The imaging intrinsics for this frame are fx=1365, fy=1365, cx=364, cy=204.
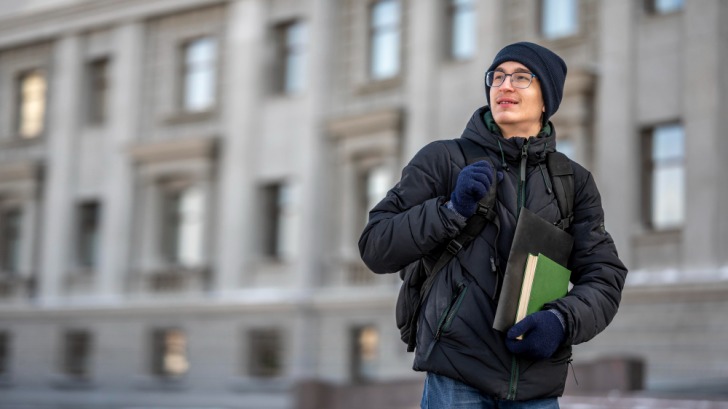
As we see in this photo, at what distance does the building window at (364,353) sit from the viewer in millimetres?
27859

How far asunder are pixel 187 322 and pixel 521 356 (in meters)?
28.5

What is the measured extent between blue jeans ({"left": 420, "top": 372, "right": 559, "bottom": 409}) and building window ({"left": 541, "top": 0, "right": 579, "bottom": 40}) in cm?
2161

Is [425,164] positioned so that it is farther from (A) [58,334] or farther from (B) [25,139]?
(B) [25,139]

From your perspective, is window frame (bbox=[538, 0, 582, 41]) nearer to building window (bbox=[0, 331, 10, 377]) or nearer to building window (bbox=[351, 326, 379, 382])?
building window (bbox=[351, 326, 379, 382])

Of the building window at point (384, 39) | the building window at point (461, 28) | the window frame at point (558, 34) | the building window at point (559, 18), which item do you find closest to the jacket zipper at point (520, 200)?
the window frame at point (558, 34)

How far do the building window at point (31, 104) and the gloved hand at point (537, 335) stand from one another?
3434cm

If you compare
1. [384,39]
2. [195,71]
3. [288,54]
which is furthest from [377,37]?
[195,71]

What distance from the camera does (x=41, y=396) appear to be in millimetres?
34875

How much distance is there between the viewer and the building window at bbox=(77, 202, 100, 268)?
35.4 metres

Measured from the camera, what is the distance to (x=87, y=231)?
35.6 m

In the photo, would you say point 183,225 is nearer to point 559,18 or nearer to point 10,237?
point 10,237

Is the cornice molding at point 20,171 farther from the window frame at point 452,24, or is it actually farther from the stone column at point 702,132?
the stone column at point 702,132

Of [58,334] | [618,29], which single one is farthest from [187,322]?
[618,29]

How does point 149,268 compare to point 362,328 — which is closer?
point 362,328
